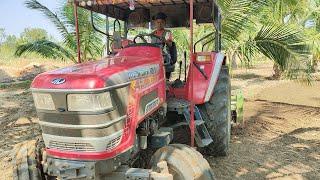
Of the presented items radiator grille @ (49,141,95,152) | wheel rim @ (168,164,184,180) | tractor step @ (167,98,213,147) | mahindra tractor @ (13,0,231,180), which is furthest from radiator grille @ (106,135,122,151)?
tractor step @ (167,98,213,147)

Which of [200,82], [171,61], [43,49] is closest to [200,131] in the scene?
[200,82]

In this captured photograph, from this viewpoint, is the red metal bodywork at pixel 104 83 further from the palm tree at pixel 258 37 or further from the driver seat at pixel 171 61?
the palm tree at pixel 258 37

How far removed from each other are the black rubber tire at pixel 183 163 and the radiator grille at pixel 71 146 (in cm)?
73

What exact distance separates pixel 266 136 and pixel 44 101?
15.4 ft

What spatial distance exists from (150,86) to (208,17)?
2505 millimetres

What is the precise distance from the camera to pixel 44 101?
11.2 ft

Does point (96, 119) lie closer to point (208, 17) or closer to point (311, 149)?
point (208, 17)

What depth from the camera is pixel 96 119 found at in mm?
3230

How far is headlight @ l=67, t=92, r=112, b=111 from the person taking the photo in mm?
3205

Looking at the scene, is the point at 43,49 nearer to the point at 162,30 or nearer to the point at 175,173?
the point at 162,30

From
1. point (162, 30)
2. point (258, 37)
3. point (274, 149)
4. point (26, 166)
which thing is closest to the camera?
point (26, 166)

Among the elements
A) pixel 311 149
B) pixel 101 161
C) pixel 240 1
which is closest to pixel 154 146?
pixel 101 161

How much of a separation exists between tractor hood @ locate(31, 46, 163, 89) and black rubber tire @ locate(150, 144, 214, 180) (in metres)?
0.75

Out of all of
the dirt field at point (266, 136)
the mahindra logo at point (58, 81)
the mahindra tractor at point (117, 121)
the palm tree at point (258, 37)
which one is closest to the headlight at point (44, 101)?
the mahindra tractor at point (117, 121)
